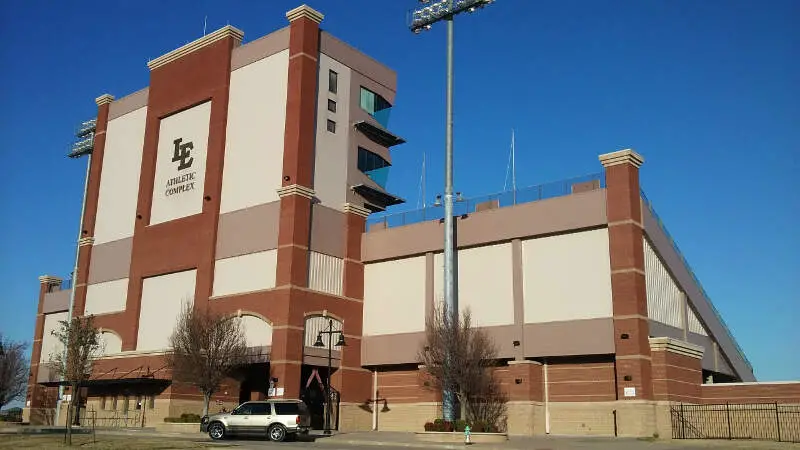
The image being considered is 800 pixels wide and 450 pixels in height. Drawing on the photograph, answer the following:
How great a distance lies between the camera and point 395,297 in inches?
2196

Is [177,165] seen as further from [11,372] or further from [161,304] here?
[11,372]

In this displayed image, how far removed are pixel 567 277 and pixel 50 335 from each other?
52615 mm

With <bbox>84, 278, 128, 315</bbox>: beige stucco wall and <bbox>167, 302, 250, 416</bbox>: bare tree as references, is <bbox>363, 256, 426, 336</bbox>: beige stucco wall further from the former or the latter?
<bbox>84, 278, 128, 315</bbox>: beige stucco wall

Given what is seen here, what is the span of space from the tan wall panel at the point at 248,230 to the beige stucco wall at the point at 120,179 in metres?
12.8

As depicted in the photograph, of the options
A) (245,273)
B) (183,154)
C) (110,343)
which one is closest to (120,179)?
(183,154)

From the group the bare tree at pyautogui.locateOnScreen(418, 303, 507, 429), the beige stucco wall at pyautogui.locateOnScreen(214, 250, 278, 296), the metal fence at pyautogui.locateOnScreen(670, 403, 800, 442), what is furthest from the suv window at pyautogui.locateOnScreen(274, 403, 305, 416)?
the metal fence at pyautogui.locateOnScreen(670, 403, 800, 442)

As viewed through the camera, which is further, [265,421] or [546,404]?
[546,404]

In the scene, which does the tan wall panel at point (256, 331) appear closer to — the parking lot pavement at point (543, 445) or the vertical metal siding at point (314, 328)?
the vertical metal siding at point (314, 328)

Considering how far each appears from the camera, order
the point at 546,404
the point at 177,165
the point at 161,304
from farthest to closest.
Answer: the point at 177,165, the point at 161,304, the point at 546,404

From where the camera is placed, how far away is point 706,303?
5584 cm

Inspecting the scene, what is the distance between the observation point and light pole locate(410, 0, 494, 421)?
45.1m

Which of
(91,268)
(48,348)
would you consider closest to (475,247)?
(91,268)

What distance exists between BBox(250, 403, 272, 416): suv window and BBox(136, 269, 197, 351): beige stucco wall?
2084 centimetres

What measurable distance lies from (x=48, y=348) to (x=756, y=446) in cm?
6442
